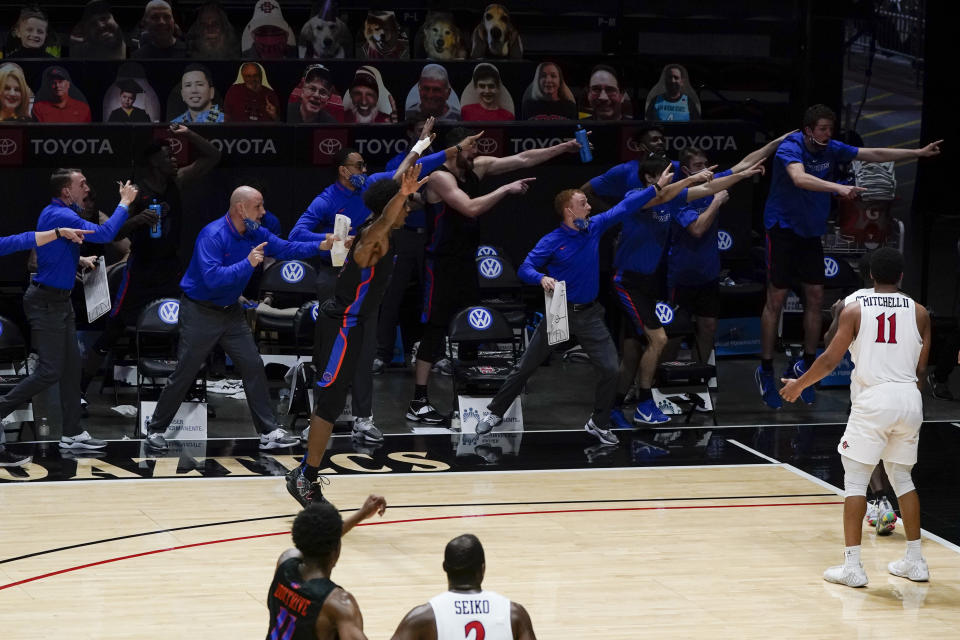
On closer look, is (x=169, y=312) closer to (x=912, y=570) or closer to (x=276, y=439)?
(x=276, y=439)

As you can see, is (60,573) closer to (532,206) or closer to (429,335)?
(429,335)

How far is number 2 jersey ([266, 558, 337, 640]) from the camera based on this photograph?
16.2 ft

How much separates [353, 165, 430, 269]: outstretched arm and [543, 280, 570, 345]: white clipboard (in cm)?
218

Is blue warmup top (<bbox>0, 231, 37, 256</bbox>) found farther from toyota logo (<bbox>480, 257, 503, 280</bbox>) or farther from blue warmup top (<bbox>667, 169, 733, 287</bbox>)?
blue warmup top (<bbox>667, 169, 733, 287</bbox>)

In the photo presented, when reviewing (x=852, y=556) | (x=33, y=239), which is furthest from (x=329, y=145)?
(x=852, y=556)

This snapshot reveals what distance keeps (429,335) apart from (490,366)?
0.57 metres

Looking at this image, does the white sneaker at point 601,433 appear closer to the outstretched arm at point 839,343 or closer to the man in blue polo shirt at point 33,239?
the outstretched arm at point 839,343

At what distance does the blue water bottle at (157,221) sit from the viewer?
11.8 metres

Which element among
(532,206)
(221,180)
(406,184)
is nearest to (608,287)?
(532,206)

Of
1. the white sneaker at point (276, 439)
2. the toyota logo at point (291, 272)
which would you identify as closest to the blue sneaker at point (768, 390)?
the toyota logo at point (291, 272)

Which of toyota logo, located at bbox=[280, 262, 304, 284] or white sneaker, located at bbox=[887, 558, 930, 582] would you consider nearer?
white sneaker, located at bbox=[887, 558, 930, 582]

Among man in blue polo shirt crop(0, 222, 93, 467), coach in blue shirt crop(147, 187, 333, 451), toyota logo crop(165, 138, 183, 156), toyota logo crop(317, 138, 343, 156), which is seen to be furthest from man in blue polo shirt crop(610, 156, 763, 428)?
man in blue polo shirt crop(0, 222, 93, 467)

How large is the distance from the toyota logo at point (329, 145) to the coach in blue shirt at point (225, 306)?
2677mm

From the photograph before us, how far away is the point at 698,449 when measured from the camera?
36.6 ft
